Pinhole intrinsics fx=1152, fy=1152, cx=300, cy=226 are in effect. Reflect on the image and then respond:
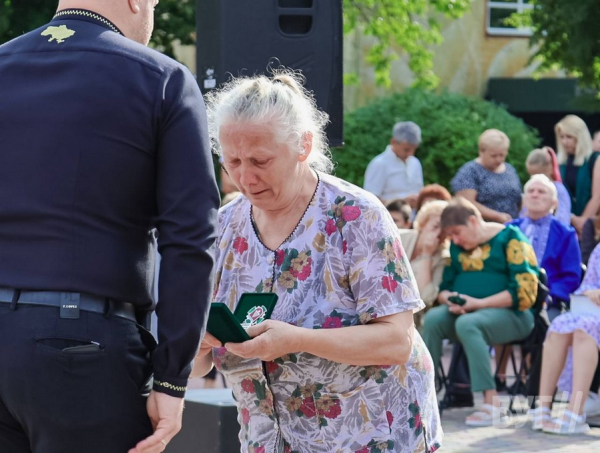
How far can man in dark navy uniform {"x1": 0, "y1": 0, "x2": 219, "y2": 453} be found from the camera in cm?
262

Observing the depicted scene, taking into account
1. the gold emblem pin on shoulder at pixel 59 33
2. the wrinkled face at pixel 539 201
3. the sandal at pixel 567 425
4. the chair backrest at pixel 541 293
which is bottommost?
the sandal at pixel 567 425

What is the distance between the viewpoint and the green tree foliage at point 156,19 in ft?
39.6

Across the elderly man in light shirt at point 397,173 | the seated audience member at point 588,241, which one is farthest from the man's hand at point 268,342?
the elderly man in light shirt at point 397,173

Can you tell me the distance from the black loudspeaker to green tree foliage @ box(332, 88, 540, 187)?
10701mm

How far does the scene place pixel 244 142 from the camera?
10.4 feet

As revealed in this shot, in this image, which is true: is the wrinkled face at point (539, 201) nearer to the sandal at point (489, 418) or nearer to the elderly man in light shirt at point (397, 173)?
the sandal at point (489, 418)

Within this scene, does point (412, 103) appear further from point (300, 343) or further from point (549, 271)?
point (300, 343)

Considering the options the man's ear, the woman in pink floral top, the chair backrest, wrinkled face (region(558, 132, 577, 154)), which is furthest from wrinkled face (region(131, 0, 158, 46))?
wrinkled face (region(558, 132, 577, 154))

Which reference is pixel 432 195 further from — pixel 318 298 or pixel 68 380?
pixel 68 380

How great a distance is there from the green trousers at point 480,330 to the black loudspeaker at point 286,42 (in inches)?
101

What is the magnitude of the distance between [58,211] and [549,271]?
6445mm

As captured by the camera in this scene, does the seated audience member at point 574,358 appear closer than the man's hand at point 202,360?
No

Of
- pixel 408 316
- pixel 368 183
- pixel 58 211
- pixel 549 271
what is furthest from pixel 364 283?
pixel 368 183

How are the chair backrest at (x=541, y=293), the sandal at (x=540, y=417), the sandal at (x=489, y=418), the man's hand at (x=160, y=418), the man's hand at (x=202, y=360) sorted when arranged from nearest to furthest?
the man's hand at (x=160, y=418) < the man's hand at (x=202, y=360) < the sandal at (x=540, y=417) < the sandal at (x=489, y=418) < the chair backrest at (x=541, y=293)
